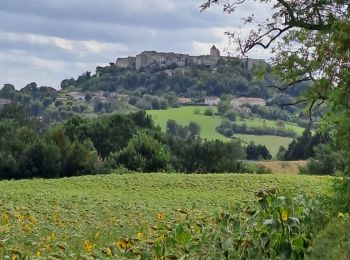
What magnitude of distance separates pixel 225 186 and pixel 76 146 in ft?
59.9

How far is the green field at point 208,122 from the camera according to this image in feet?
326

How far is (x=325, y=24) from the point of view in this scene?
9102 mm

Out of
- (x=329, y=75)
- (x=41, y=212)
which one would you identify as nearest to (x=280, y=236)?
(x=329, y=75)

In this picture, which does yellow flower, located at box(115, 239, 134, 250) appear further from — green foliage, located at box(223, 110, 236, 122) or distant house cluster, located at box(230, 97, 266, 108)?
distant house cluster, located at box(230, 97, 266, 108)

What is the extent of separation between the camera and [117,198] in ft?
75.1

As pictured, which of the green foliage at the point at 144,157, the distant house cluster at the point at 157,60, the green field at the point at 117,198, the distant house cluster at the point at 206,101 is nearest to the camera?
the green field at the point at 117,198

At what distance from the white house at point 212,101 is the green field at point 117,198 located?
101 m

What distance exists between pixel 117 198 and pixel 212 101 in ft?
366

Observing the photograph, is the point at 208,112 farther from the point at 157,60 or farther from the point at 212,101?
the point at 157,60

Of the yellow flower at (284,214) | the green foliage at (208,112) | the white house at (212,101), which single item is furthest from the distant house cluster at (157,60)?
the yellow flower at (284,214)

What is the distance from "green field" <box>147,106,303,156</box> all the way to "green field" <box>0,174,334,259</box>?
2642 inches

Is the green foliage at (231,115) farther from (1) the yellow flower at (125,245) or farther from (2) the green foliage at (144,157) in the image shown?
(1) the yellow flower at (125,245)

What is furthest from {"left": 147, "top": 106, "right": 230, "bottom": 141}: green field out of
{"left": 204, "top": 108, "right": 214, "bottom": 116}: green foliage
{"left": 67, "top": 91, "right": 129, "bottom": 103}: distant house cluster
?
{"left": 67, "top": 91, "right": 129, "bottom": 103}: distant house cluster

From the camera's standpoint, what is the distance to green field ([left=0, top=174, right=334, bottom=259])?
12.4 meters
